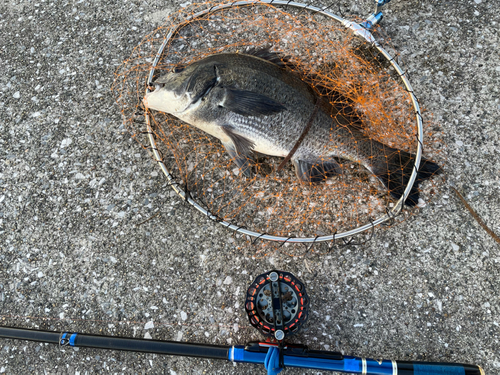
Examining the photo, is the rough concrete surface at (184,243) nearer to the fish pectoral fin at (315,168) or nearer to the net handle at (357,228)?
the net handle at (357,228)

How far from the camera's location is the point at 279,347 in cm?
203

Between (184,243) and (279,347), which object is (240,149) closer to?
(184,243)

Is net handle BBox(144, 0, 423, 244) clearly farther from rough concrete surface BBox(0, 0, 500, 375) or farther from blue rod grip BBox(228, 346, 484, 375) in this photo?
blue rod grip BBox(228, 346, 484, 375)

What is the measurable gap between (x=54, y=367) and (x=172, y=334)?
3.08 ft

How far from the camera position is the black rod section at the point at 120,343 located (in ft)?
7.07

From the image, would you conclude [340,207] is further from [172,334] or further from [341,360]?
[172,334]

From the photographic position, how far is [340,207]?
248 cm

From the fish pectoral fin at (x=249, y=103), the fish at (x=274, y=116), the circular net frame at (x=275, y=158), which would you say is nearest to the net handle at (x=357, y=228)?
the circular net frame at (x=275, y=158)

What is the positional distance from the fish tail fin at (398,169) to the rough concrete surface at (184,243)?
0.30 m

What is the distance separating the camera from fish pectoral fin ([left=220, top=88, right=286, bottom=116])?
7.00ft

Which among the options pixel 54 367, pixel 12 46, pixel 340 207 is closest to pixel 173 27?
pixel 12 46

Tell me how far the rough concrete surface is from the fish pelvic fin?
0.51m

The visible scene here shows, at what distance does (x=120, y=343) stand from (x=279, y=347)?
109cm

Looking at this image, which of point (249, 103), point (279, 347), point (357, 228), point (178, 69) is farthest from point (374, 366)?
point (178, 69)
